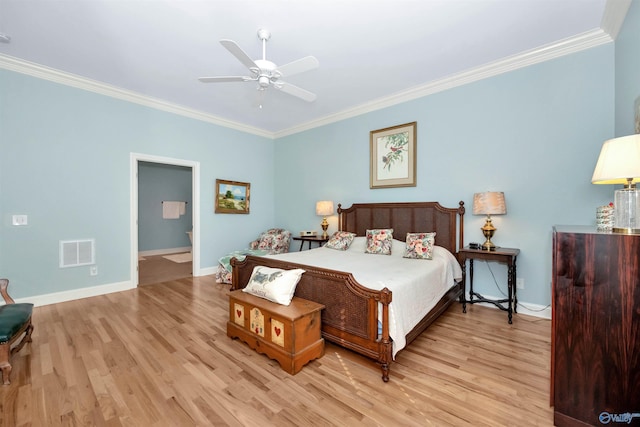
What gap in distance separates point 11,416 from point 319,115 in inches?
195

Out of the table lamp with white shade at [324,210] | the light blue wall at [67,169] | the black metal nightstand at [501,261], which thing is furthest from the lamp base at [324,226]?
the light blue wall at [67,169]

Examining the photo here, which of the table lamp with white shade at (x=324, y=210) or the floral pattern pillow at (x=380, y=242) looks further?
the table lamp with white shade at (x=324, y=210)

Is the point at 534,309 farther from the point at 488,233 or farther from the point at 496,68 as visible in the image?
the point at 496,68

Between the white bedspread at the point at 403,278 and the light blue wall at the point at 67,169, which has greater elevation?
the light blue wall at the point at 67,169

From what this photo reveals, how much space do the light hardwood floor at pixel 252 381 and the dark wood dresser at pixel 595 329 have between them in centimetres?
30

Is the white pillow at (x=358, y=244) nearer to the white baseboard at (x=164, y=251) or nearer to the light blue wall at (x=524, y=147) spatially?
the light blue wall at (x=524, y=147)

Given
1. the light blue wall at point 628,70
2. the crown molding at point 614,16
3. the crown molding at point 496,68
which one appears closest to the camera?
the light blue wall at point 628,70

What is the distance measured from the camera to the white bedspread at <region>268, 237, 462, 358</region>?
205 centimetres

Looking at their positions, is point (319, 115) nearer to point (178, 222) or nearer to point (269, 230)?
point (269, 230)

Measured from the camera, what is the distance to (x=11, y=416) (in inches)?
61.9

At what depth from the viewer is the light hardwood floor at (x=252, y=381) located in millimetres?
Answer: 1587

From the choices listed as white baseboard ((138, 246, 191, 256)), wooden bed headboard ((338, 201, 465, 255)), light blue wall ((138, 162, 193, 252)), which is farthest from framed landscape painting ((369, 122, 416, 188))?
white baseboard ((138, 246, 191, 256))

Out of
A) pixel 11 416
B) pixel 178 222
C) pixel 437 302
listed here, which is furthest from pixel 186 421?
pixel 178 222

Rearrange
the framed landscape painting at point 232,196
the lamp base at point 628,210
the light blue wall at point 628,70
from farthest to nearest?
1. the framed landscape painting at point 232,196
2. the light blue wall at point 628,70
3. the lamp base at point 628,210
